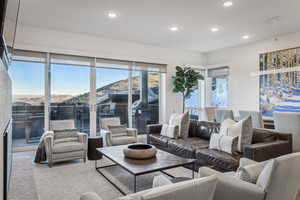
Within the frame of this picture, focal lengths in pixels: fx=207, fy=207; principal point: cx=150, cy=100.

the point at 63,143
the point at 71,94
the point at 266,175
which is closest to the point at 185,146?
the point at 266,175

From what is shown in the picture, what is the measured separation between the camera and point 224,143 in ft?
10.3

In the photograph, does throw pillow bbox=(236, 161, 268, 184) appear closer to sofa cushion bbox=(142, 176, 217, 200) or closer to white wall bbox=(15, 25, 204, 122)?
sofa cushion bbox=(142, 176, 217, 200)

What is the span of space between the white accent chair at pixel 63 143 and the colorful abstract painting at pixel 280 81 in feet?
15.5

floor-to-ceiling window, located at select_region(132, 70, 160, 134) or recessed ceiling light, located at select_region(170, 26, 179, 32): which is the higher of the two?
recessed ceiling light, located at select_region(170, 26, 179, 32)

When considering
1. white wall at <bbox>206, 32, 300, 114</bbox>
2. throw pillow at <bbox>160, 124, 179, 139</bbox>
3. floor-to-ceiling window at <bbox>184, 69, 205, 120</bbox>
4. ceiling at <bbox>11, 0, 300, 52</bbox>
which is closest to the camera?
ceiling at <bbox>11, 0, 300, 52</bbox>

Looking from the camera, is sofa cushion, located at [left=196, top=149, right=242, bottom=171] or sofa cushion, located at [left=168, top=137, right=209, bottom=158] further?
sofa cushion, located at [left=168, top=137, right=209, bottom=158]

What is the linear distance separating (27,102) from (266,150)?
4.94m

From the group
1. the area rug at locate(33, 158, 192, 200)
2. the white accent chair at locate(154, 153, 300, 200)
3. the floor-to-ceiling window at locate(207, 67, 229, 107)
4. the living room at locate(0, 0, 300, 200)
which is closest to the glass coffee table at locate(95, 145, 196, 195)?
the living room at locate(0, 0, 300, 200)

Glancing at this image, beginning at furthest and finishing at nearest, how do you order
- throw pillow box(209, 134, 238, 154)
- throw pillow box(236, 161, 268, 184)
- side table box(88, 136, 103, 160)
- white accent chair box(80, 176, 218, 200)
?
side table box(88, 136, 103, 160) → throw pillow box(209, 134, 238, 154) → throw pillow box(236, 161, 268, 184) → white accent chair box(80, 176, 218, 200)

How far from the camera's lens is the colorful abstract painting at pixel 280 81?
5035 millimetres

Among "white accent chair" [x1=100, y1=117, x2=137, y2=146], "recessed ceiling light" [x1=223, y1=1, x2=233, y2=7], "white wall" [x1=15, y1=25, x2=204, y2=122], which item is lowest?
"white accent chair" [x1=100, y1=117, x2=137, y2=146]

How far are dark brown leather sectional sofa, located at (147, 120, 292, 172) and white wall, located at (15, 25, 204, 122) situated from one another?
8.15 ft

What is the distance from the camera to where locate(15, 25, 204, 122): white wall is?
4754 mm

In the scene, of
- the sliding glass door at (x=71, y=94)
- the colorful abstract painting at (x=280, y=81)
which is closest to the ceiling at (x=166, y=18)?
the colorful abstract painting at (x=280, y=81)
